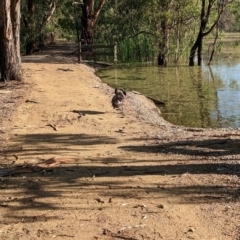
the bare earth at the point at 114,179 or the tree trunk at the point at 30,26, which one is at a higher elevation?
the tree trunk at the point at 30,26

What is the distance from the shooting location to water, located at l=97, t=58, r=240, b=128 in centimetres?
1361

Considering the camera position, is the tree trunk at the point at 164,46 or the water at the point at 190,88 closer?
the water at the point at 190,88

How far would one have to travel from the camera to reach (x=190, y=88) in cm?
1938

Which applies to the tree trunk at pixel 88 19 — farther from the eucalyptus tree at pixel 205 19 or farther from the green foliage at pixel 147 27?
the eucalyptus tree at pixel 205 19

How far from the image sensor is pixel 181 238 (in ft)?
14.7

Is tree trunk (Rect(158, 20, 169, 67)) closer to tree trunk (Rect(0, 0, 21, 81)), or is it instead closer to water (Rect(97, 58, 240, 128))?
water (Rect(97, 58, 240, 128))

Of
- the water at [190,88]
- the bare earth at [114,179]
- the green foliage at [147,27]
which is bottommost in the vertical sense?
the water at [190,88]

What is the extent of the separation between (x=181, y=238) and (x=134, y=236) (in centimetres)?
45

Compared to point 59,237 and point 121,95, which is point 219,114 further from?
point 59,237

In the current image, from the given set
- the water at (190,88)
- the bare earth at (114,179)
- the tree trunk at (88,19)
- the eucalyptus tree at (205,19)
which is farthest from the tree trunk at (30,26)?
the bare earth at (114,179)

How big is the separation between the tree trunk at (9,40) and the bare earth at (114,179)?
173 inches

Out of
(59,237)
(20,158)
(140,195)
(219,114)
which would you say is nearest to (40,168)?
(20,158)

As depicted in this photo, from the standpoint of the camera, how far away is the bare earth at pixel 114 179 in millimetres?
4770

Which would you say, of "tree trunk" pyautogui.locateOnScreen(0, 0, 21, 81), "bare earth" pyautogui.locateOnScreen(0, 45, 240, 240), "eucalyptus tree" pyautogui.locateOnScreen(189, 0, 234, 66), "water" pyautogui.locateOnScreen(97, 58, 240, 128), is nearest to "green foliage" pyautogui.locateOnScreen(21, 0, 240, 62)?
"eucalyptus tree" pyautogui.locateOnScreen(189, 0, 234, 66)
